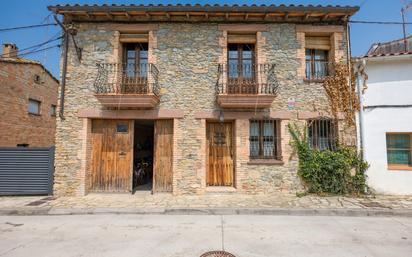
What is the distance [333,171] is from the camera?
314 inches

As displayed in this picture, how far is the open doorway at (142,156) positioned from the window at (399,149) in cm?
937

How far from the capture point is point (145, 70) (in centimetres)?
868

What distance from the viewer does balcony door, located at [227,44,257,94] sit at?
28.0 ft

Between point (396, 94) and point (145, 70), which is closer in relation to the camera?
point (396, 94)

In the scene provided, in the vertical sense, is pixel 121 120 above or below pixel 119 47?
below

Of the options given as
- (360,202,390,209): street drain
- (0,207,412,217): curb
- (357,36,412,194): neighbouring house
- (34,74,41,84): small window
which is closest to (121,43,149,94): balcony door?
(0,207,412,217): curb

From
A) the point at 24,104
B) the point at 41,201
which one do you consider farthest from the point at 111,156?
the point at 24,104

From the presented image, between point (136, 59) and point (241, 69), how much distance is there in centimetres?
421

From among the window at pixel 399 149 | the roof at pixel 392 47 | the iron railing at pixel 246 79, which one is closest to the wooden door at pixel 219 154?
the iron railing at pixel 246 79

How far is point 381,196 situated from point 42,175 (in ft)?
39.9

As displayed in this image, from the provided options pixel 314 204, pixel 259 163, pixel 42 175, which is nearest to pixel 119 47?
pixel 42 175

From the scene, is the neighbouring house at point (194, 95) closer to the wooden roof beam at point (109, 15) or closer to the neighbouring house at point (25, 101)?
the wooden roof beam at point (109, 15)

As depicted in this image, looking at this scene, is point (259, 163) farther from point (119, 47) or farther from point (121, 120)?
point (119, 47)

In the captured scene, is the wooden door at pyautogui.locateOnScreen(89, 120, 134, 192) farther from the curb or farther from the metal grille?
the curb
